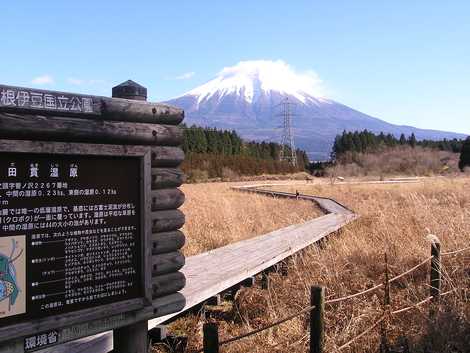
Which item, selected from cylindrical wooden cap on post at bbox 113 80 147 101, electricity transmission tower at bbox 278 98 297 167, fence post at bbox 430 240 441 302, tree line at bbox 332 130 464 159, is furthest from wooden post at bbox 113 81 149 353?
tree line at bbox 332 130 464 159

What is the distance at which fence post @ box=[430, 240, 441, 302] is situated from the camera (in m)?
5.32

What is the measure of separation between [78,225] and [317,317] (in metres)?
1.85

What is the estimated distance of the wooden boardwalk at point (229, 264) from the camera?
365cm

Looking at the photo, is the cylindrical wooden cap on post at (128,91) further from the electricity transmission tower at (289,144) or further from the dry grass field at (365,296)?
the electricity transmission tower at (289,144)

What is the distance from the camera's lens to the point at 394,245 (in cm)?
713

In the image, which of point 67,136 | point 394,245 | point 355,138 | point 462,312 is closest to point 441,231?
point 394,245

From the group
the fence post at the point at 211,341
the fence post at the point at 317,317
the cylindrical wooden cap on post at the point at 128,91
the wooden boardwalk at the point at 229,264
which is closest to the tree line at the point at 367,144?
the wooden boardwalk at the point at 229,264

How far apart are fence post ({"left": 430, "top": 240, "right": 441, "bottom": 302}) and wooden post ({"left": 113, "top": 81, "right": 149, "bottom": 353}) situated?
3.22 m

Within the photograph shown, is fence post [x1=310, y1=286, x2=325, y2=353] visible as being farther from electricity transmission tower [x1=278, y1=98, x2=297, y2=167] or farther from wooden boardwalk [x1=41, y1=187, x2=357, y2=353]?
electricity transmission tower [x1=278, y1=98, x2=297, y2=167]

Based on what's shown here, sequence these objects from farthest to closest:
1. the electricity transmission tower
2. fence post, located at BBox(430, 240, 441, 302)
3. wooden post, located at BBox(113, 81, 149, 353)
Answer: the electricity transmission tower → fence post, located at BBox(430, 240, 441, 302) → wooden post, located at BBox(113, 81, 149, 353)

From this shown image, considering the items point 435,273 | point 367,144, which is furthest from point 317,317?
point 367,144

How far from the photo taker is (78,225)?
2842mm

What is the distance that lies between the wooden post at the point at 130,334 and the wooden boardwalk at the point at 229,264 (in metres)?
0.32

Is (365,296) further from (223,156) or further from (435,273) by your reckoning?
(223,156)
